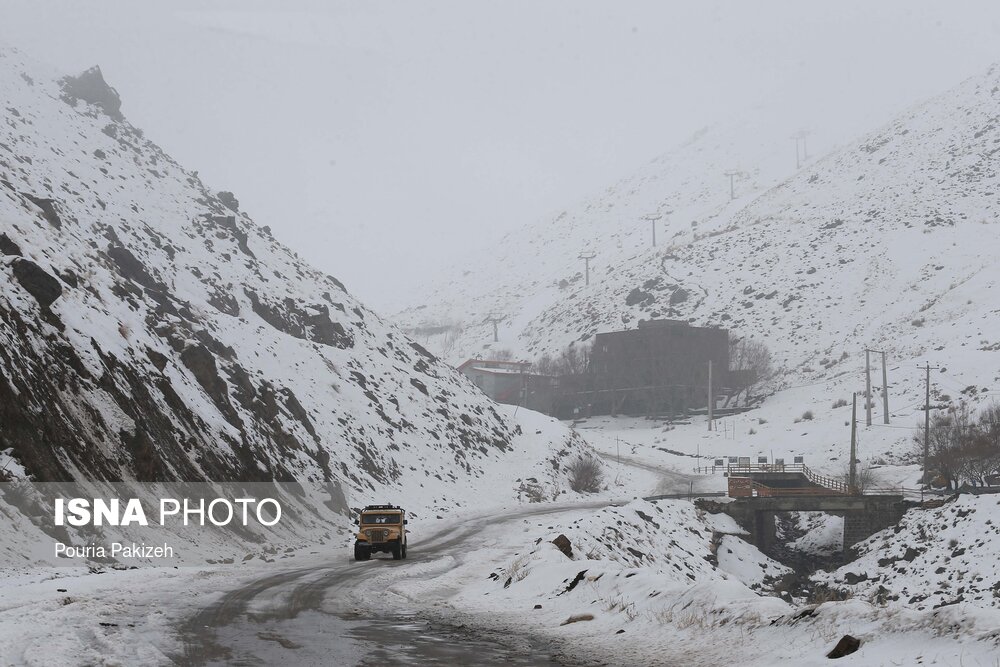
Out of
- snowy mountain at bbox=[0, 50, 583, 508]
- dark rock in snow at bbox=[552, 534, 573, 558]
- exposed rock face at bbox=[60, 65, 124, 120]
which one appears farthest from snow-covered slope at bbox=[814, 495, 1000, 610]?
exposed rock face at bbox=[60, 65, 124, 120]

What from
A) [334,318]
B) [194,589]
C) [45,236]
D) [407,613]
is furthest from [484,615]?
[334,318]

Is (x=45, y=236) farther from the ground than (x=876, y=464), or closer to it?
farther from the ground

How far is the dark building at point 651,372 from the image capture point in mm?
109375

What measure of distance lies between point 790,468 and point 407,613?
63734 millimetres

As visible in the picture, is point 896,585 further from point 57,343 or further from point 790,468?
point 57,343

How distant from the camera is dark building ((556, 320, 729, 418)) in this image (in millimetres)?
109375

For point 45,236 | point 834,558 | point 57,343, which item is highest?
point 45,236

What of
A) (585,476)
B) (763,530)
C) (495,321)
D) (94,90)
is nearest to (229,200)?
(94,90)

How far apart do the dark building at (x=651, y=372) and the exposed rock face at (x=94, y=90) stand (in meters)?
61.2

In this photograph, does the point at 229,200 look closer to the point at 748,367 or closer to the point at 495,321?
the point at 748,367

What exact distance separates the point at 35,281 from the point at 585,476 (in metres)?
45.9

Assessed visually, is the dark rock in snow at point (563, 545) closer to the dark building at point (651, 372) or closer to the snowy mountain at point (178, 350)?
the snowy mountain at point (178, 350)

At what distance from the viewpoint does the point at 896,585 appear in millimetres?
42812

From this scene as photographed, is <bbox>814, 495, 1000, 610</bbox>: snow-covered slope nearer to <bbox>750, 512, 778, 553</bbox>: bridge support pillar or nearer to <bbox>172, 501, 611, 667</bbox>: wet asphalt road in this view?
<bbox>750, 512, 778, 553</bbox>: bridge support pillar
